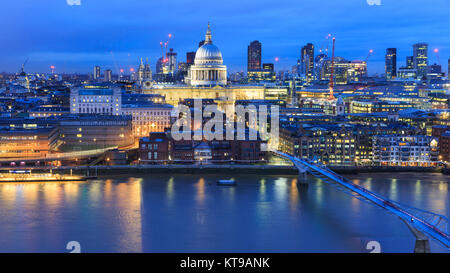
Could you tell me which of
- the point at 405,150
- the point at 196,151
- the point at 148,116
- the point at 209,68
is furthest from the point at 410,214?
the point at 209,68

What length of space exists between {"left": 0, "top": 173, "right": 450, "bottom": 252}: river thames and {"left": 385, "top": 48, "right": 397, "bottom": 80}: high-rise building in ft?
129

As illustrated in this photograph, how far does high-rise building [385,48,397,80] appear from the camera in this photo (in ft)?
161

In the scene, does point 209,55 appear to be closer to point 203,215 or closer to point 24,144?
point 24,144

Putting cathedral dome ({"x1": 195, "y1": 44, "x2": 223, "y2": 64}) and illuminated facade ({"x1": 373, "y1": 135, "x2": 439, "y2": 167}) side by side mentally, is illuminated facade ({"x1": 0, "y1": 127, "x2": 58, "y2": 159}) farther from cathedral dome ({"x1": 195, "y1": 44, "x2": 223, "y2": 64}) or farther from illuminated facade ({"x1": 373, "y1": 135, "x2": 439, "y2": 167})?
cathedral dome ({"x1": 195, "y1": 44, "x2": 223, "y2": 64})

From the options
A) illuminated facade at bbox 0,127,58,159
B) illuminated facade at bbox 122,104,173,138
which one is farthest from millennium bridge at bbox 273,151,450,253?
illuminated facade at bbox 122,104,173,138

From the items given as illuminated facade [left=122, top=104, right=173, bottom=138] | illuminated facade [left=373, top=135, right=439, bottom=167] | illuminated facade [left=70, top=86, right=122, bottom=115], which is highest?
illuminated facade [left=70, top=86, right=122, bottom=115]

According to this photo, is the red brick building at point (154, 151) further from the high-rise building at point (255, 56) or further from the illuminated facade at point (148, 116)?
the high-rise building at point (255, 56)

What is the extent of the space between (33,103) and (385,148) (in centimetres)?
1771

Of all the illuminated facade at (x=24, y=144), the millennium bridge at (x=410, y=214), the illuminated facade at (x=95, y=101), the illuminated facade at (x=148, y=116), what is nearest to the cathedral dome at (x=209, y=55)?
the illuminated facade at (x=95, y=101)

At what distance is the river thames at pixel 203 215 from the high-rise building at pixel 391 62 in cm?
3928

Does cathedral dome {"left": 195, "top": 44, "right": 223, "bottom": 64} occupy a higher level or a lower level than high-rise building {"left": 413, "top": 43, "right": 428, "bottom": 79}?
lower

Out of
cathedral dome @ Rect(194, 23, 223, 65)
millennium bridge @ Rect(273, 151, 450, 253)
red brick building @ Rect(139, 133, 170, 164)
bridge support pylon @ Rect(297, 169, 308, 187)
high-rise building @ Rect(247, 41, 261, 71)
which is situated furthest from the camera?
high-rise building @ Rect(247, 41, 261, 71)

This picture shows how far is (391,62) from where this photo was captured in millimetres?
49594
